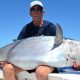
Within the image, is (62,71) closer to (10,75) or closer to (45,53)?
(45,53)

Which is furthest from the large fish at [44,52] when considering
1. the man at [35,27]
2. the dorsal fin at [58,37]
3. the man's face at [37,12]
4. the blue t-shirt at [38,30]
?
the man's face at [37,12]

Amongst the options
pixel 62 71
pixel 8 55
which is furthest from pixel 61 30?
pixel 8 55

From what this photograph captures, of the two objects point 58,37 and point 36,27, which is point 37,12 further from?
point 58,37

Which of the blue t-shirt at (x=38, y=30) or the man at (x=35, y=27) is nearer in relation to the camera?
the man at (x=35, y=27)

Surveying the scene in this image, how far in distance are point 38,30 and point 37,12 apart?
0.97 ft

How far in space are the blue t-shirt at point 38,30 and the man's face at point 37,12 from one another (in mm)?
142

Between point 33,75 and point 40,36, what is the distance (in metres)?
0.60

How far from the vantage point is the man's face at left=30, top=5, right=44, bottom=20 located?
17.6 ft

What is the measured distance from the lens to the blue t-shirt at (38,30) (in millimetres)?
5289

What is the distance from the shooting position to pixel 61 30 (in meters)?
4.83

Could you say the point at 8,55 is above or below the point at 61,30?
below

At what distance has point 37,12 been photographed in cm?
539

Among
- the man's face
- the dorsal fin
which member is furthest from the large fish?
the man's face

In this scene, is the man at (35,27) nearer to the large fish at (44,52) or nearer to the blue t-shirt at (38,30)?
the blue t-shirt at (38,30)
